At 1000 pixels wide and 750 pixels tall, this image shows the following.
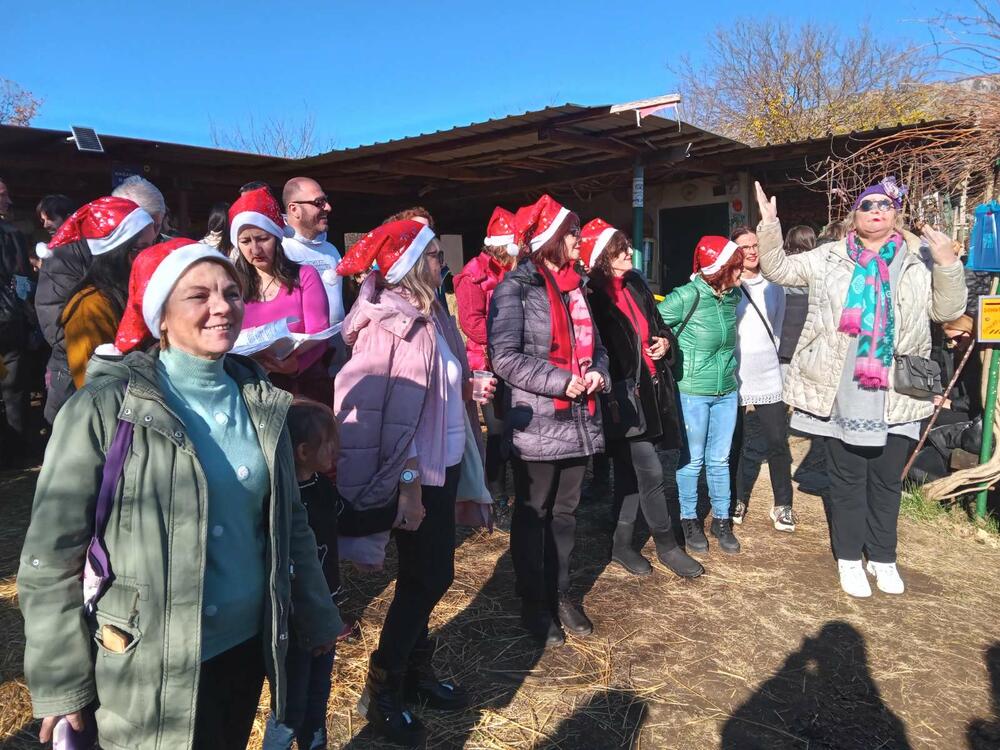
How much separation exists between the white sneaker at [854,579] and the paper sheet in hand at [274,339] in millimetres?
3063

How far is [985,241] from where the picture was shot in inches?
168

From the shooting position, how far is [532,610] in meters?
3.26

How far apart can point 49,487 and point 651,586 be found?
125 inches

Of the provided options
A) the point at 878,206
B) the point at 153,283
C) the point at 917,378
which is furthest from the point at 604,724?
the point at 878,206

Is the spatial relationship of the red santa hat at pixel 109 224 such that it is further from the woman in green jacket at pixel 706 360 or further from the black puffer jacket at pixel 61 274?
the woman in green jacket at pixel 706 360

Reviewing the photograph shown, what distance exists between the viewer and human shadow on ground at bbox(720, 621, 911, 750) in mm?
2631

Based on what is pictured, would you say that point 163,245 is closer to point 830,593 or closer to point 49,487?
point 49,487

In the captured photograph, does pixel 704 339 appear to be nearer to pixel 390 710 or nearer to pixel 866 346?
pixel 866 346

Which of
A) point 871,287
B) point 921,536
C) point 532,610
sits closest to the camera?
point 532,610

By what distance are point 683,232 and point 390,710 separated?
9.28 m

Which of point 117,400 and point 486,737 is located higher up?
point 117,400

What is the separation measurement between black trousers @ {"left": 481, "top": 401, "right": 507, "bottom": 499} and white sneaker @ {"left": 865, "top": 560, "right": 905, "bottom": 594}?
2.19 meters

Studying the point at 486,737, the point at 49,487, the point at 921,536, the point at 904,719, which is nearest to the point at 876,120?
the point at 921,536

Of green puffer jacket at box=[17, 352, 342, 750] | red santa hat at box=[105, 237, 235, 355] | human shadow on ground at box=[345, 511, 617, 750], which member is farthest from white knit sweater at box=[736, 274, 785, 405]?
green puffer jacket at box=[17, 352, 342, 750]
